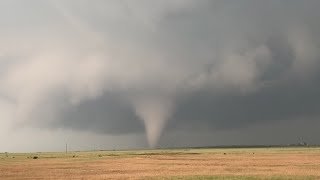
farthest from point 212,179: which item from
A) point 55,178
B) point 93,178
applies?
point 55,178

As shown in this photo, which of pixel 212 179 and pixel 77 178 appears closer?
pixel 212 179

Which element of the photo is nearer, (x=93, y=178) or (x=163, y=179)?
(x=163, y=179)

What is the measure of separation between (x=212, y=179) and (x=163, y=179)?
615cm

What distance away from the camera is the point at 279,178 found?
162 ft

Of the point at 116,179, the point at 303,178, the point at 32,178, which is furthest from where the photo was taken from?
the point at 32,178

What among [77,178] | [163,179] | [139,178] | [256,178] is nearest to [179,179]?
[163,179]

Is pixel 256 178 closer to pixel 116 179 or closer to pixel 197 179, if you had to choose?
pixel 197 179

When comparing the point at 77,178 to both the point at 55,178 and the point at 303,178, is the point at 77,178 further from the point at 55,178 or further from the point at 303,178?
the point at 303,178

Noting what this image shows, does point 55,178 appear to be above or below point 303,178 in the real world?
above

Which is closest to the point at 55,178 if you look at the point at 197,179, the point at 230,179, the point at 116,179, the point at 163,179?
the point at 116,179

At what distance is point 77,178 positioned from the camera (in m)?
54.8

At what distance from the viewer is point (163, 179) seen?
50250 mm

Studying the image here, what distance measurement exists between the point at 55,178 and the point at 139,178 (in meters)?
12.1

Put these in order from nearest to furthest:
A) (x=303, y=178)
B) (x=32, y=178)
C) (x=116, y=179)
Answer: (x=303, y=178), (x=116, y=179), (x=32, y=178)
